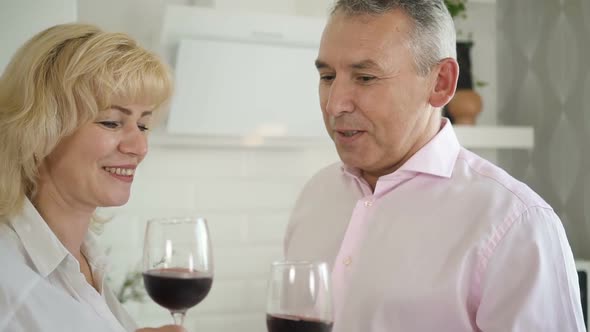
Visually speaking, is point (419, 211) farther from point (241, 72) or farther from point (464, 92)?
point (464, 92)

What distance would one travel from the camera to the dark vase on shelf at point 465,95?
120 inches

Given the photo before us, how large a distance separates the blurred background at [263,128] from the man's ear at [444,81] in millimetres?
830

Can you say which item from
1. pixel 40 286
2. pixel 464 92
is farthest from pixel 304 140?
pixel 40 286

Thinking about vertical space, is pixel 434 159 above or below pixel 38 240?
above

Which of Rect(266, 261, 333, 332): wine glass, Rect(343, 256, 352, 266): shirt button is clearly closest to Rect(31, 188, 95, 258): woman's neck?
Rect(343, 256, 352, 266): shirt button

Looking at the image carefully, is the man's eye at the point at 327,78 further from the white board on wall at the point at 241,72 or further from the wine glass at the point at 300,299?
the white board on wall at the point at 241,72

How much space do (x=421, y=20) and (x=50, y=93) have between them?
0.76m

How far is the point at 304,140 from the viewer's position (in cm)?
279

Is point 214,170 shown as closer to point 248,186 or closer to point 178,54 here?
point 248,186

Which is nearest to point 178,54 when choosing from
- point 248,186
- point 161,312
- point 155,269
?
point 248,186

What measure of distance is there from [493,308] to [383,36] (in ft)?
1.92

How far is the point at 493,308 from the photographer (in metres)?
1.44

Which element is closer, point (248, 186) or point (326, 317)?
point (326, 317)

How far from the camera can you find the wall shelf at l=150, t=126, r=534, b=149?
105 inches
